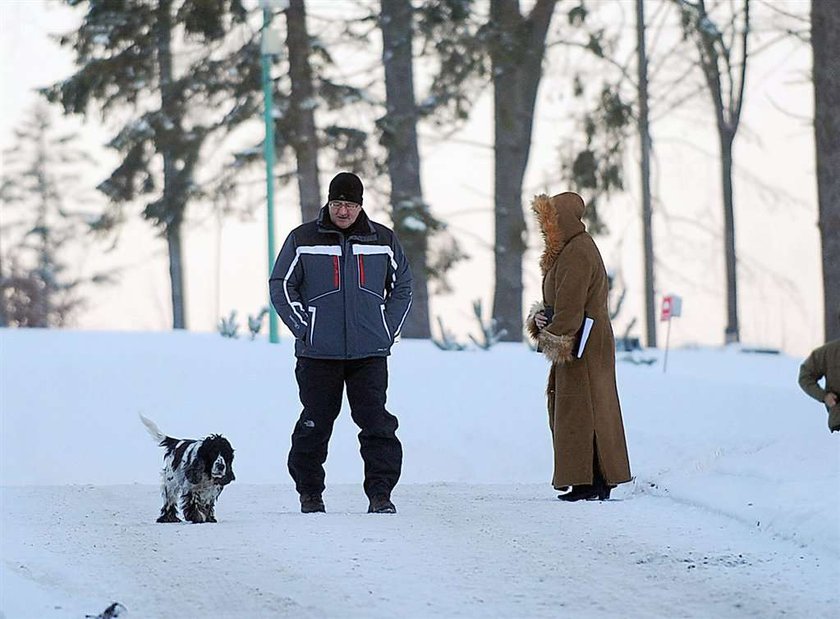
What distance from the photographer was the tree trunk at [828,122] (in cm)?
1973

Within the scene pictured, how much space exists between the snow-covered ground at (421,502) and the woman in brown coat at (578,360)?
0.28m

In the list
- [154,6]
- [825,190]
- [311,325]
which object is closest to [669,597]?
[311,325]

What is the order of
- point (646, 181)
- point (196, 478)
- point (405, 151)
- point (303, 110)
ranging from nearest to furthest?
point (196, 478), point (303, 110), point (405, 151), point (646, 181)

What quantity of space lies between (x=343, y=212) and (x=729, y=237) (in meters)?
22.7

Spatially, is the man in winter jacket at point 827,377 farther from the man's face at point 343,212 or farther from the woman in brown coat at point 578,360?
the man's face at point 343,212

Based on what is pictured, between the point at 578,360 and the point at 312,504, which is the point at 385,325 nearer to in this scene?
the point at 312,504

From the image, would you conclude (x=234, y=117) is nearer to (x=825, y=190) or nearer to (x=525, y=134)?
(x=525, y=134)

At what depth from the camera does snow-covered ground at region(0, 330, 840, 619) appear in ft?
23.4

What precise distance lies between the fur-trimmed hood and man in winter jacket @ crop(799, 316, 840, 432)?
71.9 inches

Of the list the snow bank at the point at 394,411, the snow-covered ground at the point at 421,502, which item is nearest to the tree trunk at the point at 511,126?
the snow-covered ground at the point at 421,502

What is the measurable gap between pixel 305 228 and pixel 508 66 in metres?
17.5

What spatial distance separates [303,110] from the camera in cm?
2630

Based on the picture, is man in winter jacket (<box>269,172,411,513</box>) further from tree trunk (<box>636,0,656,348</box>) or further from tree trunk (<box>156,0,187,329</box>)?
tree trunk (<box>636,0,656,348</box>)

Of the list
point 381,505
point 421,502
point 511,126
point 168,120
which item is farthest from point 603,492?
point 168,120
